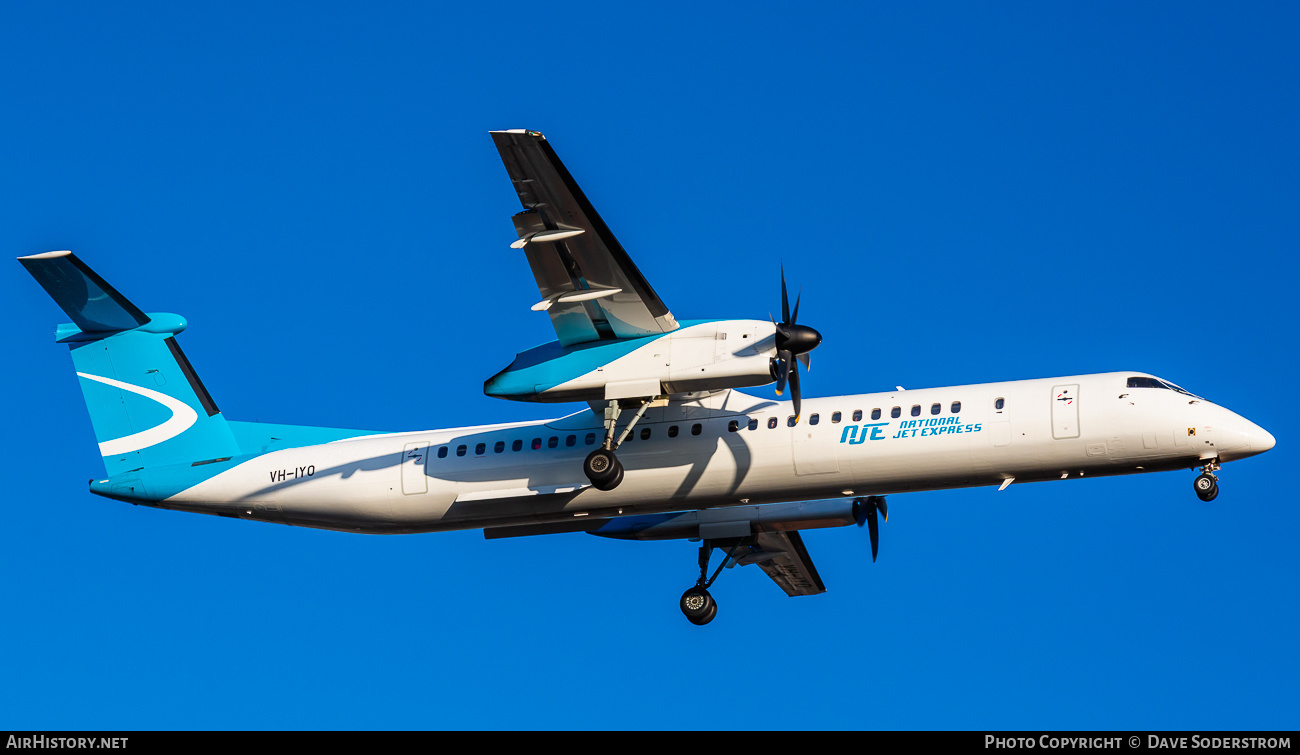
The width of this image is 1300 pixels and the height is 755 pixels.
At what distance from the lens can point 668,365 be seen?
1905 cm

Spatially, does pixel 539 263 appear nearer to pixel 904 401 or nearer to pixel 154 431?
pixel 904 401

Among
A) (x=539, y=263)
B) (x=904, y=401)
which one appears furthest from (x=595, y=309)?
(x=904, y=401)

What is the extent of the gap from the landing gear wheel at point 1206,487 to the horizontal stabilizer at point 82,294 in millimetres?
17064

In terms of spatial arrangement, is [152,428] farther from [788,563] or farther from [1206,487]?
[1206,487]

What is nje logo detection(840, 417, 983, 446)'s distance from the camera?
19156 mm

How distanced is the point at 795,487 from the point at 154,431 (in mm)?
10983

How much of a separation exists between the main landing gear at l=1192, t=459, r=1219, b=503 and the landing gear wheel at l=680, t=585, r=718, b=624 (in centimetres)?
872

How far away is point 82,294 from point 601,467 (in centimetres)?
937

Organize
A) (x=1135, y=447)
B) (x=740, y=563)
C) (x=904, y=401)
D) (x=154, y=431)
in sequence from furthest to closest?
(x=740, y=563) < (x=154, y=431) < (x=904, y=401) < (x=1135, y=447)

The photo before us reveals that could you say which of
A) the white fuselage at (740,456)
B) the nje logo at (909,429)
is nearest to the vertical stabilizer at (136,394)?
the white fuselage at (740,456)

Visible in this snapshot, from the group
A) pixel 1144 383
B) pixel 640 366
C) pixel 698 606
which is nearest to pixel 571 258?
pixel 640 366

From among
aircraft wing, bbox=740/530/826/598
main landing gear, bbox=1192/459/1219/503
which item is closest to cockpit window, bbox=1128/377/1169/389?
main landing gear, bbox=1192/459/1219/503

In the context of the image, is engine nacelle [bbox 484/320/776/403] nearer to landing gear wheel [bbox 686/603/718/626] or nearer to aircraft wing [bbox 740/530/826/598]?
landing gear wheel [bbox 686/603/718/626]

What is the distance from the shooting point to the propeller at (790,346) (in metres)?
18.5
